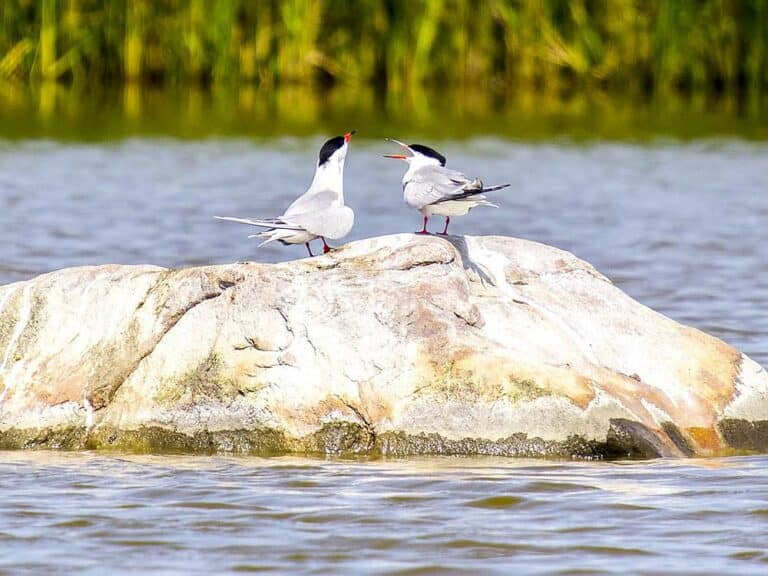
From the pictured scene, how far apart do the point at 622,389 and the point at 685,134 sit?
12519 millimetres

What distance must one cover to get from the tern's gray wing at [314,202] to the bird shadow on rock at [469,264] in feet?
1.73

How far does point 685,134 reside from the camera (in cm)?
1777

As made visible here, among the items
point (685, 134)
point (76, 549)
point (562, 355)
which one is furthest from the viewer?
point (685, 134)

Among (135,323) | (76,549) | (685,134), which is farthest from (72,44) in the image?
(76,549)

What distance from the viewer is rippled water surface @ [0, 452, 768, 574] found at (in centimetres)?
429

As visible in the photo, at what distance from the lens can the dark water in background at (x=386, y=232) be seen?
4.41m

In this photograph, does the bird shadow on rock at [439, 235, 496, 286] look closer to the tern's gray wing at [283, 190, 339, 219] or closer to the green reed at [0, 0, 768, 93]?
the tern's gray wing at [283, 190, 339, 219]

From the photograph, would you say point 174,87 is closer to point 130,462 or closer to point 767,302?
point 767,302

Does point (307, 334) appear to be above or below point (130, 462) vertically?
above

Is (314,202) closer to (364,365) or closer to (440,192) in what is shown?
(440,192)

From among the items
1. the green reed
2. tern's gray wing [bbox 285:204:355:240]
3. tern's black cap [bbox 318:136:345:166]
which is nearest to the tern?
tern's gray wing [bbox 285:204:355:240]

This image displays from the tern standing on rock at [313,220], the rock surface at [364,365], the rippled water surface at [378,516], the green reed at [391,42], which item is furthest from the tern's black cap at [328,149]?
the green reed at [391,42]

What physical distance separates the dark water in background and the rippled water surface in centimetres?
1

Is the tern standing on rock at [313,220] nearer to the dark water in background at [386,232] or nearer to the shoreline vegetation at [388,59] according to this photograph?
the dark water in background at [386,232]
